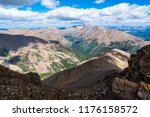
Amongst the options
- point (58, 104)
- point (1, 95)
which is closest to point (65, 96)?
point (1, 95)

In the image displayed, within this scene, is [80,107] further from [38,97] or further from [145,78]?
[145,78]

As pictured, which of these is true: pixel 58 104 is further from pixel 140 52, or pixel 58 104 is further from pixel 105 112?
pixel 140 52

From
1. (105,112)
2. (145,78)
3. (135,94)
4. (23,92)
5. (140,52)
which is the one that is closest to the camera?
(105,112)

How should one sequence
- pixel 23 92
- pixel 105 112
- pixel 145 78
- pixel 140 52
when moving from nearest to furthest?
1. pixel 105 112
2. pixel 23 92
3. pixel 145 78
4. pixel 140 52

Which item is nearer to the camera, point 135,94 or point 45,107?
point 45,107

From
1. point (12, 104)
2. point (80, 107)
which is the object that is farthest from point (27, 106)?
point (80, 107)

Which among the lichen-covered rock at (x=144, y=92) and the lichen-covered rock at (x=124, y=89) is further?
the lichen-covered rock at (x=124, y=89)

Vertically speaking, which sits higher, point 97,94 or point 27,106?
point 27,106

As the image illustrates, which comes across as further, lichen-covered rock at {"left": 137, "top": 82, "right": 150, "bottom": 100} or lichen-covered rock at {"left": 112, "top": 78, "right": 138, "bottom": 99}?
lichen-covered rock at {"left": 112, "top": 78, "right": 138, "bottom": 99}

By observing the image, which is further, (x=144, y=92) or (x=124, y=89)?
(x=124, y=89)
